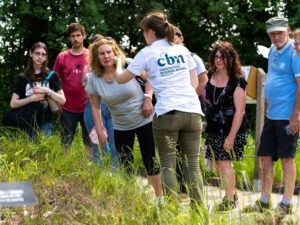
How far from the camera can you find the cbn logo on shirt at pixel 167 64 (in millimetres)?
3547

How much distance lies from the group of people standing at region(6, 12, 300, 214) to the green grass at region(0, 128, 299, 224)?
0.16 m

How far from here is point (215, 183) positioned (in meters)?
5.91

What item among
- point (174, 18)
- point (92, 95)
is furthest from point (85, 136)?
point (174, 18)

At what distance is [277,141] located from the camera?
427 cm

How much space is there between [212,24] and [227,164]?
8.70 metres

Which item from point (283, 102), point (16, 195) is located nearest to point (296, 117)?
point (283, 102)

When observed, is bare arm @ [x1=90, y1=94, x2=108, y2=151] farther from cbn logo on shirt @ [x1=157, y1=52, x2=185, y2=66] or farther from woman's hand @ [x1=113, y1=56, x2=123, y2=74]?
cbn logo on shirt @ [x1=157, y1=52, x2=185, y2=66]

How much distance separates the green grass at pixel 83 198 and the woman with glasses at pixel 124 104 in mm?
313

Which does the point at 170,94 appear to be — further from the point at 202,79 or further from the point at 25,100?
the point at 25,100

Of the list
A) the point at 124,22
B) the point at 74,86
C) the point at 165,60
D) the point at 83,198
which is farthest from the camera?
the point at 124,22

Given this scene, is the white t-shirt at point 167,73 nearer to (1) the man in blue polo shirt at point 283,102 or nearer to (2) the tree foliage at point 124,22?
(1) the man in blue polo shirt at point 283,102

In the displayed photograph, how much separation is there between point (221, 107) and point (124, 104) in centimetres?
99

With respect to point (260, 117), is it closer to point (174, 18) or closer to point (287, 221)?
point (287, 221)

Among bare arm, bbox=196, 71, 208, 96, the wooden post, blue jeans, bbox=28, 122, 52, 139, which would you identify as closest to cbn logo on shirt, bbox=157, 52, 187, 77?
bare arm, bbox=196, 71, 208, 96
